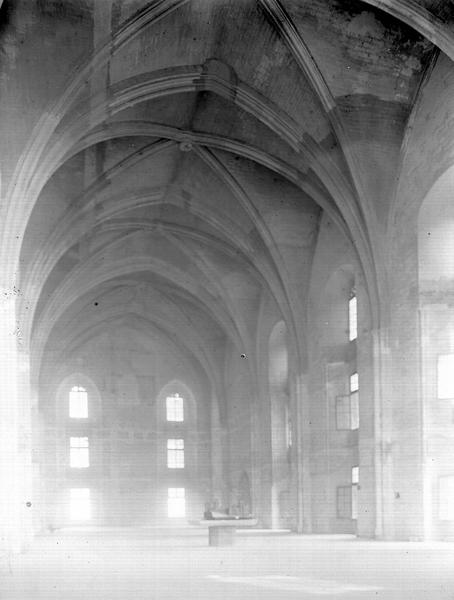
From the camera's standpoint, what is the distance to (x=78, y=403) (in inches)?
1784

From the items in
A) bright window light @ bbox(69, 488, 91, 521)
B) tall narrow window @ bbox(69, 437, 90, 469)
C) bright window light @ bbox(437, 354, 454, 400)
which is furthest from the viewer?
tall narrow window @ bbox(69, 437, 90, 469)

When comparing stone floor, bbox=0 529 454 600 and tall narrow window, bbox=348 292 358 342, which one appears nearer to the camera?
stone floor, bbox=0 529 454 600

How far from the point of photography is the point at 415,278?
22.0 m

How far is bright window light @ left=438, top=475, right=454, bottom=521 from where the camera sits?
2111cm

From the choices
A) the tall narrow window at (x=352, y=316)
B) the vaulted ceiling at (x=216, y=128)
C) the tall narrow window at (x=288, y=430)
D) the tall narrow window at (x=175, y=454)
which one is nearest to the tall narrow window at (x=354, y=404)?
the tall narrow window at (x=352, y=316)

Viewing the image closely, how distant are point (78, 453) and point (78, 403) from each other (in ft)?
8.20

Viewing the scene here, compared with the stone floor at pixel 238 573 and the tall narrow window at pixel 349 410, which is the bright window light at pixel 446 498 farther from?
the tall narrow window at pixel 349 410

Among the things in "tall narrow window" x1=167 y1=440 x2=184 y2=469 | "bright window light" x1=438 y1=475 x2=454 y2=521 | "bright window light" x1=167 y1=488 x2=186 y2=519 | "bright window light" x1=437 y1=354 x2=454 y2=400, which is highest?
"bright window light" x1=437 y1=354 x2=454 y2=400

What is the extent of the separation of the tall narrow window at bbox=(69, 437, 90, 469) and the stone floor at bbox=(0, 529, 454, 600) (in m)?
25.6

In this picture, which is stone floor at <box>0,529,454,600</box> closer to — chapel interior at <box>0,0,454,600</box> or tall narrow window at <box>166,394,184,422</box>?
chapel interior at <box>0,0,454,600</box>

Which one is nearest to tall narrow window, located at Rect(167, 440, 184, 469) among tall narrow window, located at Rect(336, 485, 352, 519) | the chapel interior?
the chapel interior

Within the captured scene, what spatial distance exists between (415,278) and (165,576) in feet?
38.9

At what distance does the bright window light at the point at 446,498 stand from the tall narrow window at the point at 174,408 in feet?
Result: 86.4

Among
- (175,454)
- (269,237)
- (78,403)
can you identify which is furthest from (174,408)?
(269,237)
